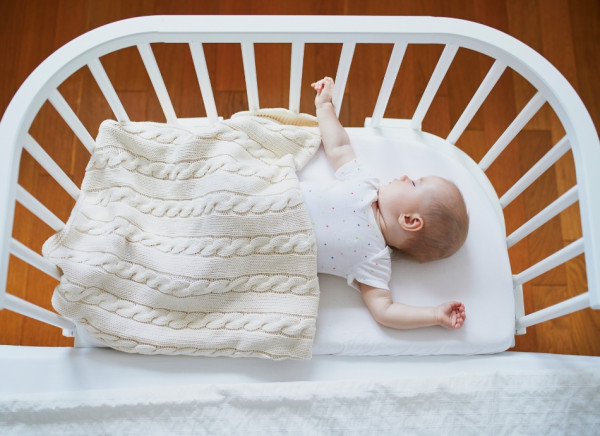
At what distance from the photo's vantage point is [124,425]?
909 millimetres

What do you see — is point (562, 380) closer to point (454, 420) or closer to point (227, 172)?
point (454, 420)

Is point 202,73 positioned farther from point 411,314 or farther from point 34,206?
point 411,314

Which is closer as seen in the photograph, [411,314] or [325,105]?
[411,314]

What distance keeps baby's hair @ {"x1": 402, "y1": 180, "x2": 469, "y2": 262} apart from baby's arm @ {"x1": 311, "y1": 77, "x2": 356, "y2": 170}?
0.23 m

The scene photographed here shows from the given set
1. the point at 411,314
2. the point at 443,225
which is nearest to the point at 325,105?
the point at 443,225

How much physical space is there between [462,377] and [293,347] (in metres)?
0.33

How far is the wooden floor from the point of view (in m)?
1.55

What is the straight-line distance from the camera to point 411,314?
3.25ft

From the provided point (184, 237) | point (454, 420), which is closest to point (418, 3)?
point (184, 237)

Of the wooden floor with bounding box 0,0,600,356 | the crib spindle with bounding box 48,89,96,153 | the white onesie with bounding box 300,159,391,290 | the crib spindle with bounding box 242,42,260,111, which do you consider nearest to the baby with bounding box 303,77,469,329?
the white onesie with bounding box 300,159,391,290

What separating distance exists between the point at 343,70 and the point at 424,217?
0.34 metres

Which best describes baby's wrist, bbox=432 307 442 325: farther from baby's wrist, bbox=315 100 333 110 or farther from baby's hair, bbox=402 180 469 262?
baby's wrist, bbox=315 100 333 110

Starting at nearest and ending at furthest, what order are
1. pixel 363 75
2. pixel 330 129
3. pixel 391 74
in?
pixel 391 74 → pixel 330 129 → pixel 363 75

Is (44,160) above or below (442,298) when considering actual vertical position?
above
